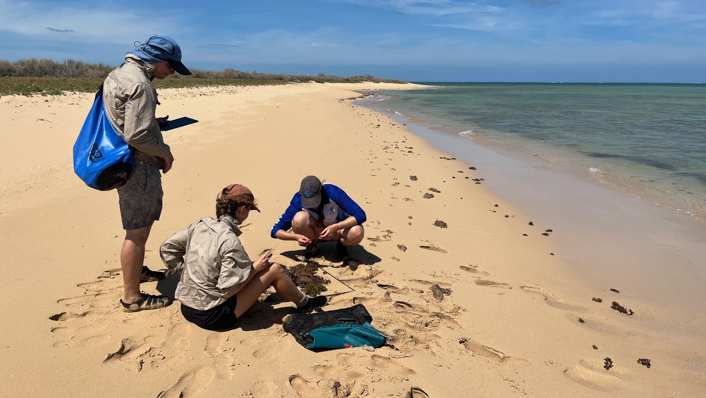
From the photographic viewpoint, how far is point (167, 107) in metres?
15.2

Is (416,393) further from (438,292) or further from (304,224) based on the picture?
(304,224)

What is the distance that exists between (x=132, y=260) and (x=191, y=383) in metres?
1.11

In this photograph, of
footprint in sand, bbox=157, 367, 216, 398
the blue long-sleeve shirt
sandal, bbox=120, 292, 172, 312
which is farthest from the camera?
the blue long-sleeve shirt

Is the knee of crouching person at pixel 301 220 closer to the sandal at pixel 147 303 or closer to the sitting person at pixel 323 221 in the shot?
the sitting person at pixel 323 221

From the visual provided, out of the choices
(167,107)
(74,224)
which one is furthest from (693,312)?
(167,107)

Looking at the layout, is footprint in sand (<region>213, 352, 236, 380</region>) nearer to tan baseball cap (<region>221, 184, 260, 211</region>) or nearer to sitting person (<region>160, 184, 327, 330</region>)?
sitting person (<region>160, 184, 327, 330</region>)

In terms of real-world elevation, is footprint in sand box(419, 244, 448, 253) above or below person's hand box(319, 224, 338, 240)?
below

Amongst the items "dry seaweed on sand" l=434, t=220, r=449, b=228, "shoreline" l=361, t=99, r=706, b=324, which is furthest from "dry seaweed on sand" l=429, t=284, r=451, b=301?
"dry seaweed on sand" l=434, t=220, r=449, b=228

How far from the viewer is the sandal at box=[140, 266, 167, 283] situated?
3641mm

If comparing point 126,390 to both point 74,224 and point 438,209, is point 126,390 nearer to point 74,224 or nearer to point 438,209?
point 74,224

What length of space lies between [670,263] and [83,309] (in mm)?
5834

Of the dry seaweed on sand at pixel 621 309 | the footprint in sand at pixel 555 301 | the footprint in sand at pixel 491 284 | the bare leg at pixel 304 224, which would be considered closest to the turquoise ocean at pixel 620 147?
A: the dry seaweed on sand at pixel 621 309

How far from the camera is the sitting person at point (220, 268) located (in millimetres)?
2707

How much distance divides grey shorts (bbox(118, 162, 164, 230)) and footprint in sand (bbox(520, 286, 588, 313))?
131 inches
